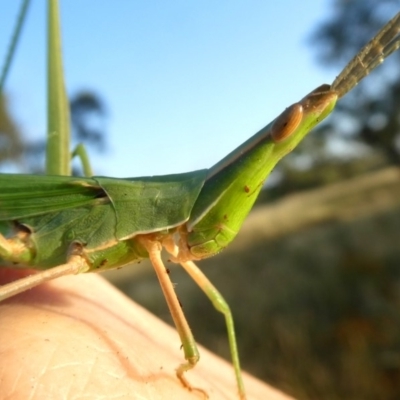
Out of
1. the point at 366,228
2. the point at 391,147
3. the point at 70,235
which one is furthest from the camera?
the point at 391,147

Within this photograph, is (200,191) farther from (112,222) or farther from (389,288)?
(389,288)

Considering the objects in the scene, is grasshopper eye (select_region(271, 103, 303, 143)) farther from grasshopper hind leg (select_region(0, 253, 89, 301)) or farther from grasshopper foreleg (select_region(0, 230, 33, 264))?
grasshopper foreleg (select_region(0, 230, 33, 264))

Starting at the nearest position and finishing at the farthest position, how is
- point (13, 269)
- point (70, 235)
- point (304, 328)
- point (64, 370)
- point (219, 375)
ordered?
point (64, 370)
point (70, 235)
point (13, 269)
point (219, 375)
point (304, 328)

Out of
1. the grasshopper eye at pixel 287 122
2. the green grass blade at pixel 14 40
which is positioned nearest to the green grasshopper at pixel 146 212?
the grasshopper eye at pixel 287 122

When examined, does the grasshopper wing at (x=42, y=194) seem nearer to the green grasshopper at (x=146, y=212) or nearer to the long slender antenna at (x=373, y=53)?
the green grasshopper at (x=146, y=212)

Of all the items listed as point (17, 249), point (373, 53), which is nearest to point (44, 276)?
point (17, 249)

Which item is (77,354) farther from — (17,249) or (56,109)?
(56,109)

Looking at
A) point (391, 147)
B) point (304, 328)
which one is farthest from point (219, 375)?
point (391, 147)
